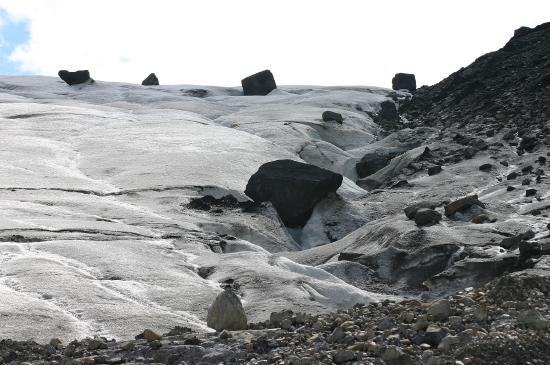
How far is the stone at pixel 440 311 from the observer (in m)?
7.26

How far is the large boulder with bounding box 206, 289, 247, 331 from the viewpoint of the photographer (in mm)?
9080

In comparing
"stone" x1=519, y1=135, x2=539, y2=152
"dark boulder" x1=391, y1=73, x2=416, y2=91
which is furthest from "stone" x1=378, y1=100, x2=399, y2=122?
"stone" x1=519, y1=135, x2=539, y2=152

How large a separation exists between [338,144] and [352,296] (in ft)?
85.8

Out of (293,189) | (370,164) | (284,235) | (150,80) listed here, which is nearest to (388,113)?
(370,164)

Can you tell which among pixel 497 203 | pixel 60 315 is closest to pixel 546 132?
pixel 497 203

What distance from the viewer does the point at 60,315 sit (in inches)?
401

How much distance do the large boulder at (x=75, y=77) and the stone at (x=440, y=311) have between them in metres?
53.2

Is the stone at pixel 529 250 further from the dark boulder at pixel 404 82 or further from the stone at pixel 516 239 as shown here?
the dark boulder at pixel 404 82

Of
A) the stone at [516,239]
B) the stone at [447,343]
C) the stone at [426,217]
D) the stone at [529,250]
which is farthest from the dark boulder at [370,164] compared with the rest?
the stone at [447,343]

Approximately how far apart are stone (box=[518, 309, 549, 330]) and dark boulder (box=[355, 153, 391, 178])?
24.1 meters

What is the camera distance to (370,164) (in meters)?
30.9

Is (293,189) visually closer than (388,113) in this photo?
Yes

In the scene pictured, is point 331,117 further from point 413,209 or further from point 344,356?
point 344,356

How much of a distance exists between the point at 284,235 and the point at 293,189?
2.10m
